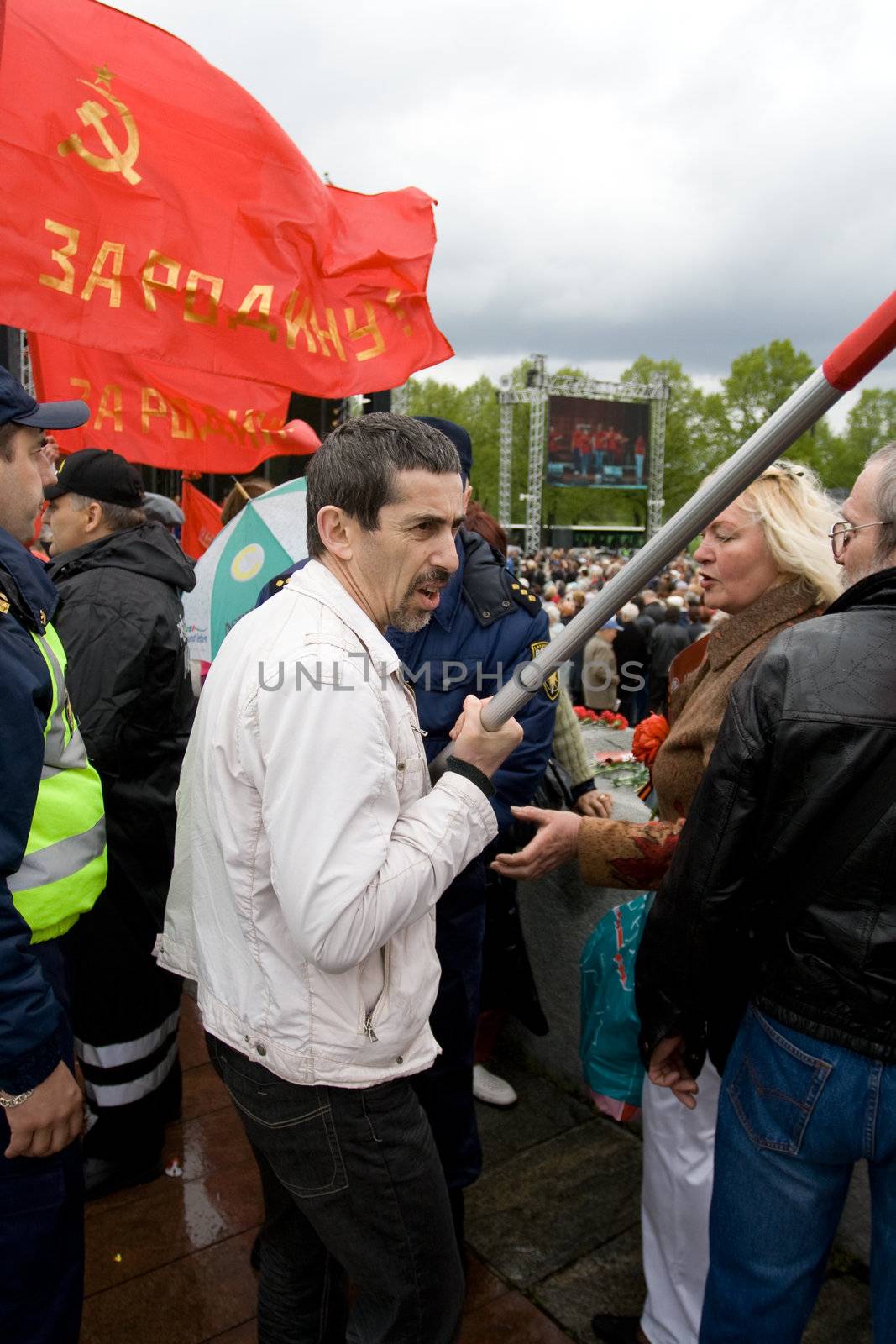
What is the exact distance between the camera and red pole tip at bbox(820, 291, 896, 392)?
3.67 ft

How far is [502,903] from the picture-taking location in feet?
10.8

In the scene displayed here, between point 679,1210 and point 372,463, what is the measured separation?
2.01 m

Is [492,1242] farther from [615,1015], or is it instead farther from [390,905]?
[390,905]

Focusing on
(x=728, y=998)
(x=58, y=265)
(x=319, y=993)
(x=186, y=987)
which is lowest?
(x=186, y=987)

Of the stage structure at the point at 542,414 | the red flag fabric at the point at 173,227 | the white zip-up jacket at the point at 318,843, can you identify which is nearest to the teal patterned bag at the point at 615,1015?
the white zip-up jacket at the point at 318,843

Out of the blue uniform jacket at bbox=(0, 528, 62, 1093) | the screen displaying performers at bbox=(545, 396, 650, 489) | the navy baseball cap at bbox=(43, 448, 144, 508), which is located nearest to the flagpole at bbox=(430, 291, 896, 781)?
the blue uniform jacket at bbox=(0, 528, 62, 1093)

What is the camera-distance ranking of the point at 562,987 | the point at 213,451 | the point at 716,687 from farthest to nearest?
the point at 213,451 < the point at 562,987 < the point at 716,687

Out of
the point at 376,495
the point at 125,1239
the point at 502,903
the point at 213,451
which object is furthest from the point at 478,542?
the point at 125,1239

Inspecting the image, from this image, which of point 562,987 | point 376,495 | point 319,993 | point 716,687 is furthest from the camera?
point 562,987

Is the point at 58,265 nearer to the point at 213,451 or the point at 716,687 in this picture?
the point at 213,451

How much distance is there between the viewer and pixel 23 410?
213 cm

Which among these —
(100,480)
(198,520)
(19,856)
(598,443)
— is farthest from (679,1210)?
(598,443)

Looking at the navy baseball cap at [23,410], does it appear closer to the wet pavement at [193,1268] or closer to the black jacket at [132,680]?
the black jacket at [132,680]

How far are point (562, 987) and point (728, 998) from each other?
5.75 ft
